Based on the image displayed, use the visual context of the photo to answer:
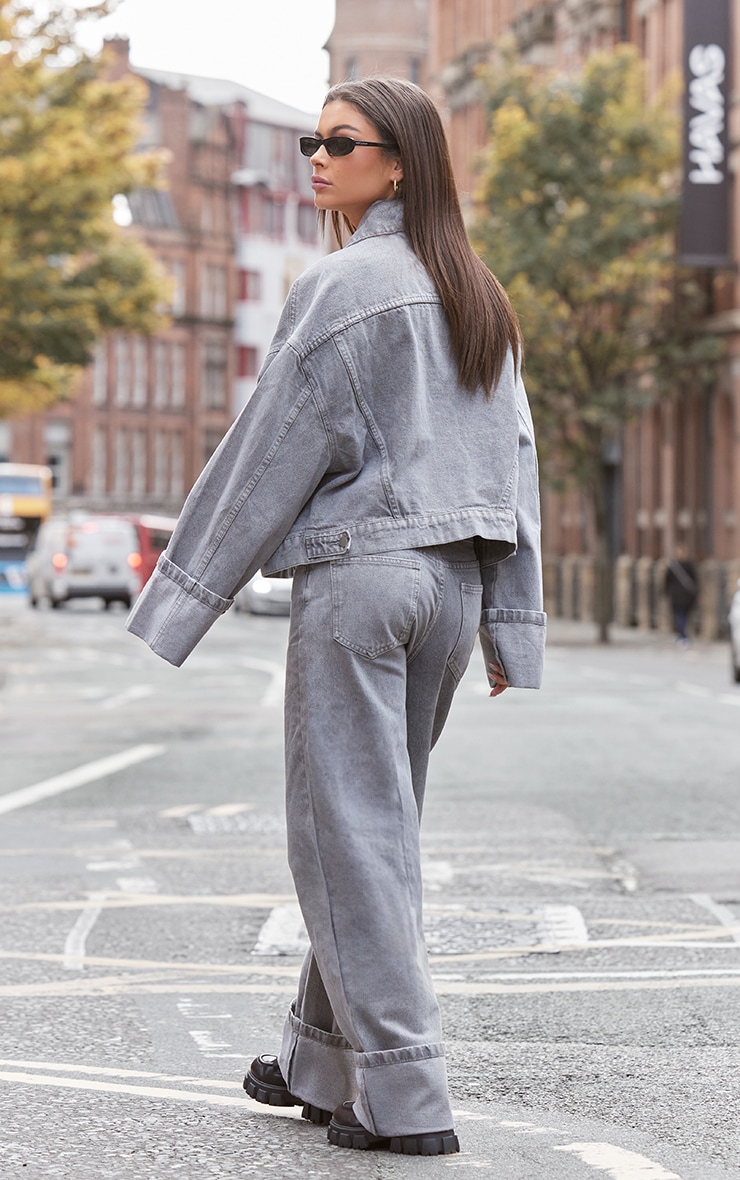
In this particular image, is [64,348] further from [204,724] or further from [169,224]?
[169,224]

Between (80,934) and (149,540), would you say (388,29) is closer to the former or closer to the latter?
(149,540)

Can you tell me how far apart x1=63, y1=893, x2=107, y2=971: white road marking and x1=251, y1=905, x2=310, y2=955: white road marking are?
0.48 m

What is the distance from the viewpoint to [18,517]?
7281cm

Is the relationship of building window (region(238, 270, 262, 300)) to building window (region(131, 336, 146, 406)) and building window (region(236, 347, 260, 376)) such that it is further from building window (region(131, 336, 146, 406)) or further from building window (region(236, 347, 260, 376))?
building window (region(131, 336, 146, 406))

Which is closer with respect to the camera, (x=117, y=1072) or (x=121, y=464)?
(x=117, y=1072)

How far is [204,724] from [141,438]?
85.2 meters

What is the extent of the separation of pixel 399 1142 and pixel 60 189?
96.8 feet

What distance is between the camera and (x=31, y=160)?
32062 mm

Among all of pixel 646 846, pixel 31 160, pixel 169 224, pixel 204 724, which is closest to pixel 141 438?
pixel 169 224

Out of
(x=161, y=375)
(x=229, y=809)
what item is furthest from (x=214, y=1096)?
(x=161, y=375)

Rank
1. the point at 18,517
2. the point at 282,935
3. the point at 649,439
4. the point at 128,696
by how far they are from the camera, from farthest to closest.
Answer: the point at 18,517, the point at 649,439, the point at 128,696, the point at 282,935

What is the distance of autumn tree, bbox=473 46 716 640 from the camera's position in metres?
37.1

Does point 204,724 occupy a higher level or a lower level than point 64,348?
lower


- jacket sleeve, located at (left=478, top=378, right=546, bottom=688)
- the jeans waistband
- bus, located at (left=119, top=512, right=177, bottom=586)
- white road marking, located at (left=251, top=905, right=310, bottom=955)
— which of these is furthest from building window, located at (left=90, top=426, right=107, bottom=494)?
the jeans waistband
